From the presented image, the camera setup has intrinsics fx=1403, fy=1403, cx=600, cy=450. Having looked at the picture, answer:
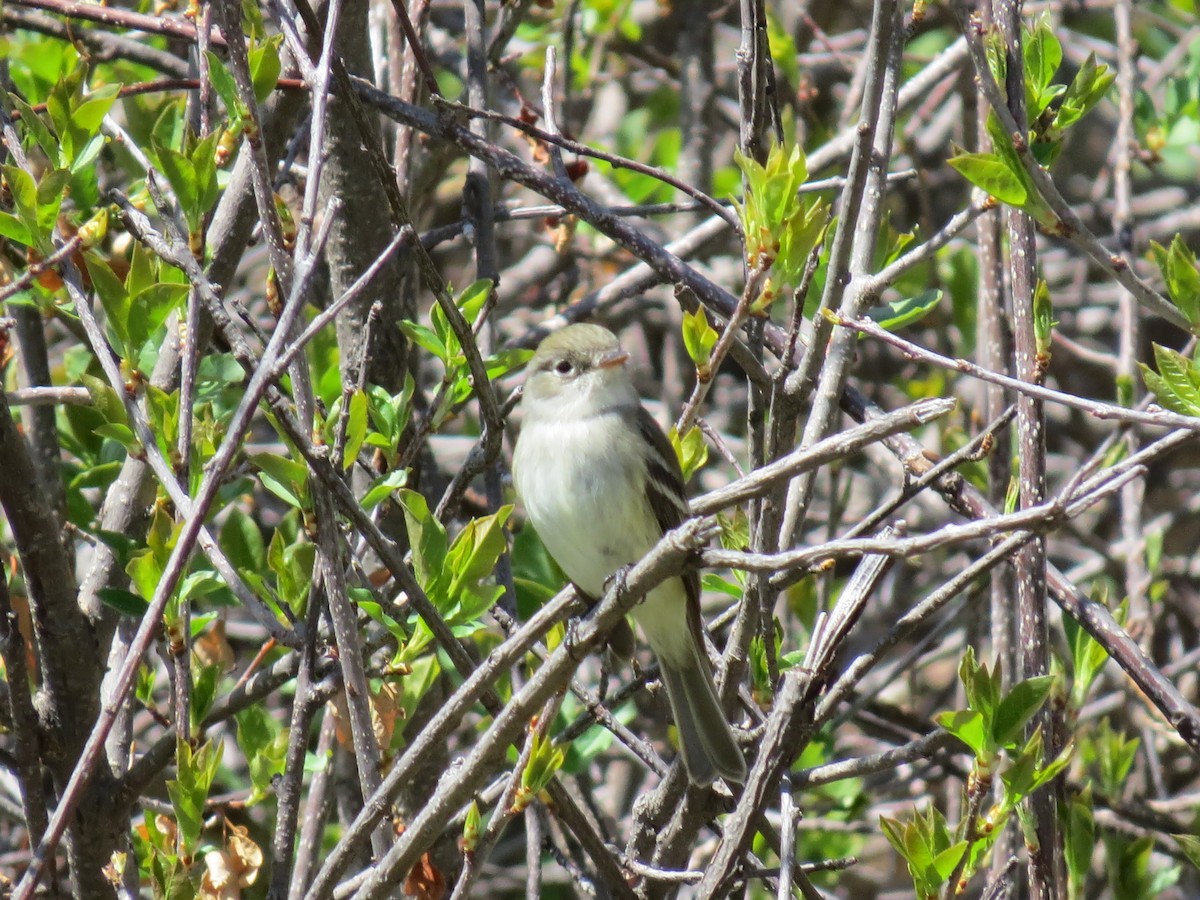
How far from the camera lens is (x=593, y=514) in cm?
391

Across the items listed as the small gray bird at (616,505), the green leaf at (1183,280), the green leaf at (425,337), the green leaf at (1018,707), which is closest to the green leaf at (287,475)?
the green leaf at (425,337)

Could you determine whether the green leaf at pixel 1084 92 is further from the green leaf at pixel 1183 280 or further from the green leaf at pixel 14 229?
the green leaf at pixel 14 229

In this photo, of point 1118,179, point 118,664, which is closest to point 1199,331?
point 1118,179

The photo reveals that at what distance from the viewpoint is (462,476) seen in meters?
3.46

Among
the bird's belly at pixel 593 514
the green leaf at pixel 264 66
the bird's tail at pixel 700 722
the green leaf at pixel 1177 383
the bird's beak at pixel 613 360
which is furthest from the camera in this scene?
the bird's beak at pixel 613 360

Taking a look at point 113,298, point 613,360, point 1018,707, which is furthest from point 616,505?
point 113,298

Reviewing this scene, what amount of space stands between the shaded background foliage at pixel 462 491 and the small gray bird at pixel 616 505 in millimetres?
173

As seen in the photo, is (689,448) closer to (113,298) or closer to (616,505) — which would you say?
(616,505)

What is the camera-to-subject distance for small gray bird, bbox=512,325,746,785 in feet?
12.6

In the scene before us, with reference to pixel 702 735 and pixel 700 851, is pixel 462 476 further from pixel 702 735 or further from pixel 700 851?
pixel 700 851

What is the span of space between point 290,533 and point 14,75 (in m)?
1.65

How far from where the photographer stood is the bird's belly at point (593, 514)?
12.8 feet

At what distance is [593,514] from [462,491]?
20.4 inches

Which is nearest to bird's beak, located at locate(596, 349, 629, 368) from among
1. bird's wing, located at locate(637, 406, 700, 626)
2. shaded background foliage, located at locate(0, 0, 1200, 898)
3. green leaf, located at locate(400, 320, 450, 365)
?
bird's wing, located at locate(637, 406, 700, 626)
